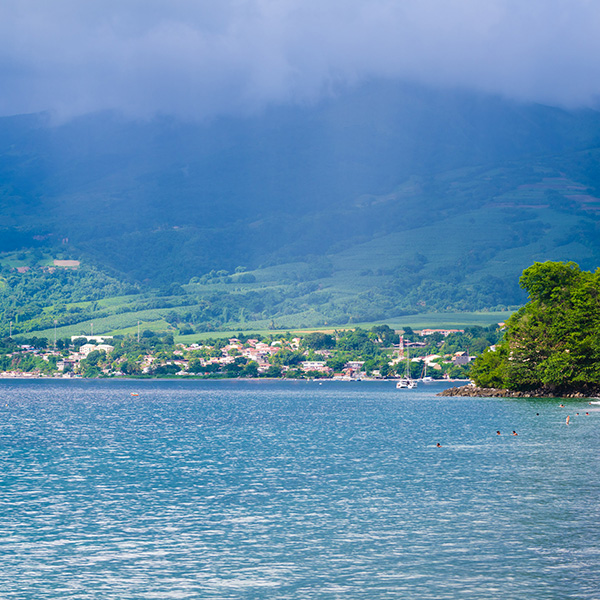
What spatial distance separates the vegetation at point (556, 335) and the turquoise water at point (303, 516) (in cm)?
3748

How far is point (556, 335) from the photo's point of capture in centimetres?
11631

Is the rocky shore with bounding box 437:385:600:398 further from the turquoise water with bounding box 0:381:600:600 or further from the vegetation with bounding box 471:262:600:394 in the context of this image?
the turquoise water with bounding box 0:381:600:600

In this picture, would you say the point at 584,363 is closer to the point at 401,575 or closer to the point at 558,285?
the point at 558,285

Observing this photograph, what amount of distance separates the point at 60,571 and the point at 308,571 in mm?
8099

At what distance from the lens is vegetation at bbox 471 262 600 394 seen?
372 ft

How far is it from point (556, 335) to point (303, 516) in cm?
8639

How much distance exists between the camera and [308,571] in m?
28.0

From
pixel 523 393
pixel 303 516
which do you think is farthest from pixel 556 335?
A: pixel 303 516

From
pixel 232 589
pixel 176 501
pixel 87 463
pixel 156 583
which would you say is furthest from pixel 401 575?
pixel 87 463

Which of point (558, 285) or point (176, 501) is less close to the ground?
point (558, 285)

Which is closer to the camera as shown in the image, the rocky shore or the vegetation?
the vegetation

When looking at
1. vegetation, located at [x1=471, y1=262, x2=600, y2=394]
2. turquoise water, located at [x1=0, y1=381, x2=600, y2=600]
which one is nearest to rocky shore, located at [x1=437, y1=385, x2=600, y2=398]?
vegetation, located at [x1=471, y1=262, x2=600, y2=394]

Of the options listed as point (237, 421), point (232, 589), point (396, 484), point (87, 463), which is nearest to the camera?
point (232, 589)

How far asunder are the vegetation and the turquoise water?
37481mm
